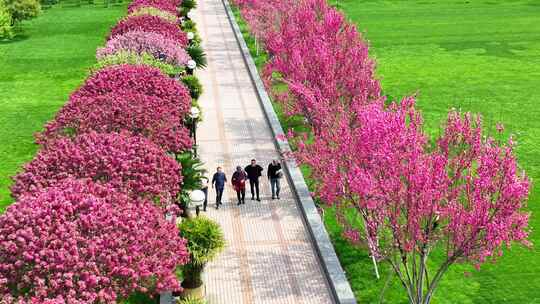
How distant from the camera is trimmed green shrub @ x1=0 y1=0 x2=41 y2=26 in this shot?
52.8 m

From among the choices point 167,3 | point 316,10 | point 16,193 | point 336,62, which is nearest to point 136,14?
point 167,3

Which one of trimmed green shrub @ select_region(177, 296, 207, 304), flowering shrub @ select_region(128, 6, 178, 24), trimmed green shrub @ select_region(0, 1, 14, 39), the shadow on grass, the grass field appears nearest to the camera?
trimmed green shrub @ select_region(177, 296, 207, 304)

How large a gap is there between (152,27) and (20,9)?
2590 centimetres

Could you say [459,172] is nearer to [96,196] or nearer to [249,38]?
[96,196]

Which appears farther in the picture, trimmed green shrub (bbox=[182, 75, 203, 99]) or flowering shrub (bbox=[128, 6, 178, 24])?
flowering shrub (bbox=[128, 6, 178, 24])

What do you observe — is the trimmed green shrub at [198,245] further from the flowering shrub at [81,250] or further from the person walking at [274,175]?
the person walking at [274,175]

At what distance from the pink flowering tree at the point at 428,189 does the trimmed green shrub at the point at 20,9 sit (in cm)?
4643

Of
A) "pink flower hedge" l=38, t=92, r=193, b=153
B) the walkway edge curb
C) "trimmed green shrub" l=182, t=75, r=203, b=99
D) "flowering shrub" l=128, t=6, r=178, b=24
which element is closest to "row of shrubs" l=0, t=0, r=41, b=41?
"flowering shrub" l=128, t=6, r=178, b=24

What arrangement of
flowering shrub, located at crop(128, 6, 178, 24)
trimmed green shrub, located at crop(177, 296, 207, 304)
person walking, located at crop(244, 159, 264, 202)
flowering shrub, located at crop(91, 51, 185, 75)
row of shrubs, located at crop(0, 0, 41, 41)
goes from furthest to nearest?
row of shrubs, located at crop(0, 0, 41, 41)
flowering shrub, located at crop(128, 6, 178, 24)
flowering shrub, located at crop(91, 51, 185, 75)
person walking, located at crop(244, 159, 264, 202)
trimmed green shrub, located at crop(177, 296, 207, 304)

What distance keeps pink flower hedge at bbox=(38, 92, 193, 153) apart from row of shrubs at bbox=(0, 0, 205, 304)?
1.3 inches

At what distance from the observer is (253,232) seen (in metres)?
19.3

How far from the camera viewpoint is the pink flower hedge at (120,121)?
61.9 ft

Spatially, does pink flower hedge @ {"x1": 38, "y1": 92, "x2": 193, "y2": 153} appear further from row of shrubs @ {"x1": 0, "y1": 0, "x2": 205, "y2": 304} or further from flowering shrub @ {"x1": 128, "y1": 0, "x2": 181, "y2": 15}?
flowering shrub @ {"x1": 128, "y1": 0, "x2": 181, "y2": 15}

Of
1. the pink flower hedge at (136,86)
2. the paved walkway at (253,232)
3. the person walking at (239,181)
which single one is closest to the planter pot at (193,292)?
the paved walkway at (253,232)
